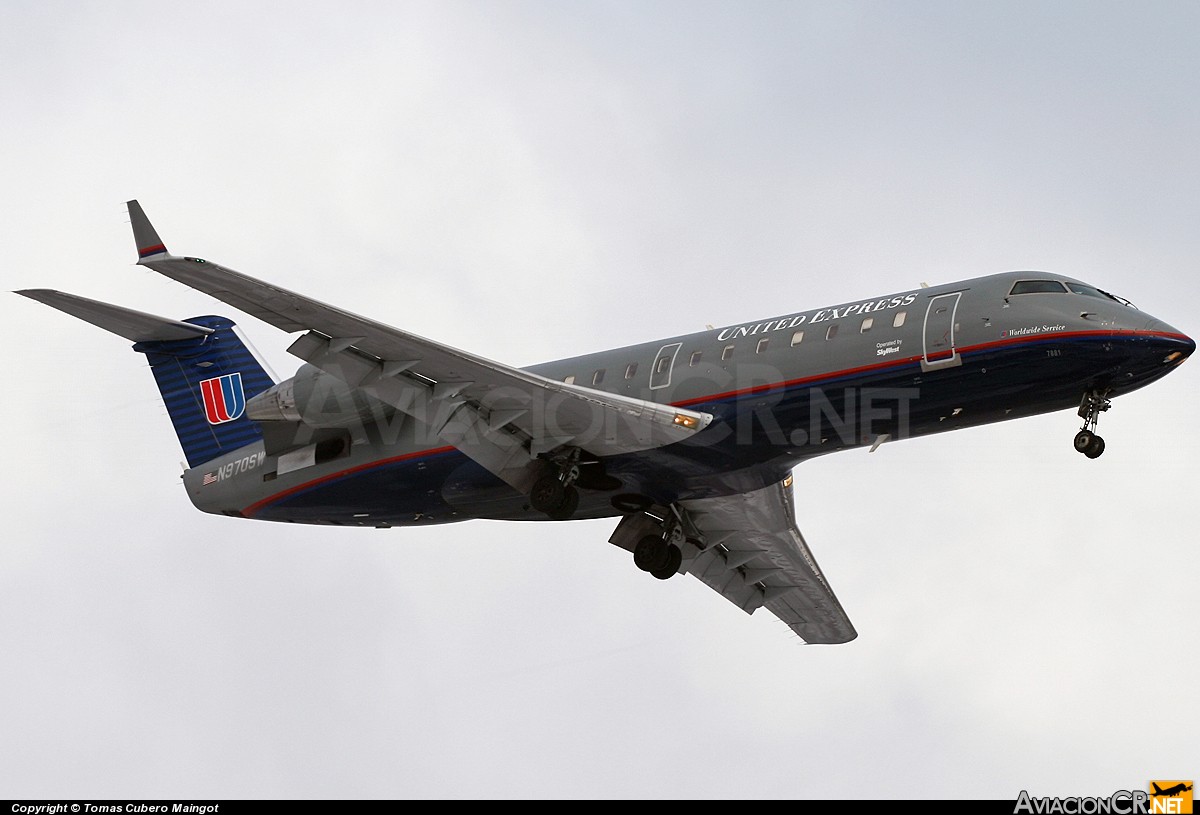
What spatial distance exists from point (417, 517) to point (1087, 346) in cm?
1124

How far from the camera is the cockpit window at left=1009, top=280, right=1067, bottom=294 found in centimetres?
2362

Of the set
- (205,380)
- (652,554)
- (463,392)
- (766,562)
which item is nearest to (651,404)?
(463,392)

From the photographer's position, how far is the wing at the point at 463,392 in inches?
930

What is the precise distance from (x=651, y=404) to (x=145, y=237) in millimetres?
7497

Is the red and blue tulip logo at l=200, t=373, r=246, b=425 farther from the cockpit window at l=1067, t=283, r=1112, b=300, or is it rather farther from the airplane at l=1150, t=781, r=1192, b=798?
the airplane at l=1150, t=781, r=1192, b=798

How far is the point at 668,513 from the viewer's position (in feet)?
92.4

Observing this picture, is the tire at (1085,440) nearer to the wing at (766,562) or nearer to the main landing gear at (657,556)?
the wing at (766,562)

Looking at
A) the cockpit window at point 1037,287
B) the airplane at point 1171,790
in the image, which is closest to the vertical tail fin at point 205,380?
the cockpit window at point 1037,287

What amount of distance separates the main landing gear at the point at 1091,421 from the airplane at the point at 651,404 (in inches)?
1.2

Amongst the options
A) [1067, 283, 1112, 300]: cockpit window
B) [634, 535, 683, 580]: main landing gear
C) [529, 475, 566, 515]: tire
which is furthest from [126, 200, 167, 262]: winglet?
[1067, 283, 1112, 300]: cockpit window

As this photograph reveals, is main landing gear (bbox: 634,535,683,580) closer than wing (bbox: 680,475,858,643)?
Yes

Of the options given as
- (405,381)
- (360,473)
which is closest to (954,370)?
(405,381)

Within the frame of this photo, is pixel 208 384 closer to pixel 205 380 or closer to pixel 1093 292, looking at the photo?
pixel 205 380

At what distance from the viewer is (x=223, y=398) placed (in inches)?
1193
